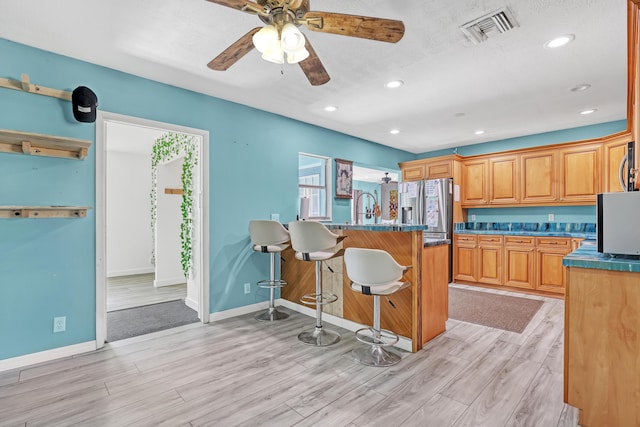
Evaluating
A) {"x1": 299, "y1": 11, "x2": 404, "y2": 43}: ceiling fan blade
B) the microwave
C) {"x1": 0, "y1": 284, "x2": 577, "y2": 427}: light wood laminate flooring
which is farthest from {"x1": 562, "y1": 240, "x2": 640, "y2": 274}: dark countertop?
{"x1": 299, "y1": 11, "x2": 404, "y2": 43}: ceiling fan blade

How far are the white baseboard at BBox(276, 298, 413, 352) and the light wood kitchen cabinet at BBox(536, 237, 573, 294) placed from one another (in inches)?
126

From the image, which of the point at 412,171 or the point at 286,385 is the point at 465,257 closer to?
the point at 412,171

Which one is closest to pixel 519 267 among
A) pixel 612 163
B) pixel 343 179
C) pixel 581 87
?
pixel 612 163

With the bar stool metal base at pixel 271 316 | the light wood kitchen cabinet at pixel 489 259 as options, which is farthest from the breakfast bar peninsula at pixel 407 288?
the light wood kitchen cabinet at pixel 489 259

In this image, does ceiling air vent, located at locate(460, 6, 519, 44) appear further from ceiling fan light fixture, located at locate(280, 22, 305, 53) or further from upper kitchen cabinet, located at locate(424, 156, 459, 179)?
upper kitchen cabinet, located at locate(424, 156, 459, 179)

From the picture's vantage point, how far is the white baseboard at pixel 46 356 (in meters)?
2.42

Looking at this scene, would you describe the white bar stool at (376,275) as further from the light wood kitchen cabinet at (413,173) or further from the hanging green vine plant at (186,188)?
the light wood kitchen cabinet at (413,173)

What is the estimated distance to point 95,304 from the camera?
2.79 metres

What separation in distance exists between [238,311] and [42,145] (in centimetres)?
251

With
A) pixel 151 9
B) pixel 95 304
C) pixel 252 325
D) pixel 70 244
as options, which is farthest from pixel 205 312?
pixel 151 9

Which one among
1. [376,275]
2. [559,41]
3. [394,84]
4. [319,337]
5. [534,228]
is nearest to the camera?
[376,275]

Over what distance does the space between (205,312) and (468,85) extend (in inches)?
152

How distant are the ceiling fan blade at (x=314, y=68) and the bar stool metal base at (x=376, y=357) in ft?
7.22

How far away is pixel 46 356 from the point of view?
2.56 meters
